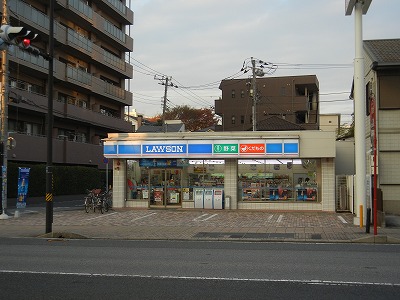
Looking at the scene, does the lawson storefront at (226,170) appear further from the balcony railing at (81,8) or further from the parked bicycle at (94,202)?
the balcony railing at (81,8)

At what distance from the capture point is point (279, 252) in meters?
12.4

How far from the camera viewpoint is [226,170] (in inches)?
1017

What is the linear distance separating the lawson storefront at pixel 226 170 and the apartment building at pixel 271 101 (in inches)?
1481

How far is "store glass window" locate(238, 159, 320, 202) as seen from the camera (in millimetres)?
25234

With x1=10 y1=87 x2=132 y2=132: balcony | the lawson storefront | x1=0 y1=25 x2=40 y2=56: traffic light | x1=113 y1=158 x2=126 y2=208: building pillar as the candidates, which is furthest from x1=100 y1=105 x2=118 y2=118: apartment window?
x1=0 y1=25 x2=40 y2=56: traffic light

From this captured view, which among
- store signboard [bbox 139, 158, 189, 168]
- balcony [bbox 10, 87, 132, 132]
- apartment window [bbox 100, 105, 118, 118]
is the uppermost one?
apartment window [bbox 100, 105, 118, 118]

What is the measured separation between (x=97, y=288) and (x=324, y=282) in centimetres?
396

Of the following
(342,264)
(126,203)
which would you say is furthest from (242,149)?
(342,264)

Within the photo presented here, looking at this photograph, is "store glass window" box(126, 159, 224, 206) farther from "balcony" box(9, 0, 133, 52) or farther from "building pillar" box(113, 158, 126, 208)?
"balcony" box(9, 0, 133, 52)

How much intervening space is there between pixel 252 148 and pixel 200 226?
7.36 metres

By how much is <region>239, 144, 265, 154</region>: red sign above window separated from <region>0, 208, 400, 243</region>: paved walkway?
3202 millimetres

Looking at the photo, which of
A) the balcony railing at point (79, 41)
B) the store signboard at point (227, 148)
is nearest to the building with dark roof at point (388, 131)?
the store signboard at point (227, 148)

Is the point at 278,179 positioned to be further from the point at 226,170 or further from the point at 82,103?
the point at 82,103

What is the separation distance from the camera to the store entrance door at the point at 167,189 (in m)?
26.5
